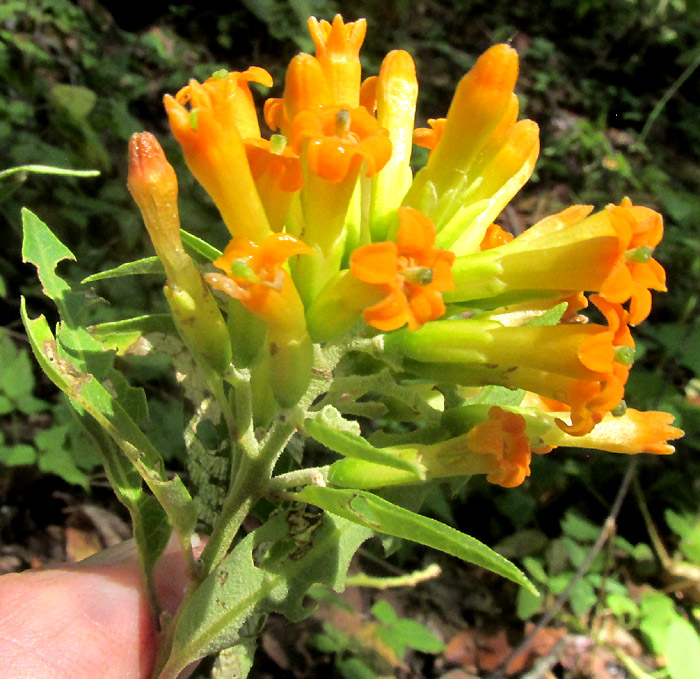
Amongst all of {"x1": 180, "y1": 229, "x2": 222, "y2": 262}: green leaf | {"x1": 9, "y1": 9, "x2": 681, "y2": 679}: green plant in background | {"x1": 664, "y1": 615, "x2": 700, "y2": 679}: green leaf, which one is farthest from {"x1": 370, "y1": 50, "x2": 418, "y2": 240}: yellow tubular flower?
{"x1": 664, "y1": 615, "x2": 700, "y2": 679}: green leaf

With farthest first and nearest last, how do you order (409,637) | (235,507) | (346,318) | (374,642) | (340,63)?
(374,642) → (409,637) → (235,507) → (340,63) → (346,318)

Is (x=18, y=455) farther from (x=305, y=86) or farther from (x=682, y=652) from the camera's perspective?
(x=682, y=652)

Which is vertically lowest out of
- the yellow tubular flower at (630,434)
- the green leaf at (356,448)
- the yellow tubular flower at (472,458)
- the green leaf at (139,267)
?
the yellow tubular flower at (630,434)

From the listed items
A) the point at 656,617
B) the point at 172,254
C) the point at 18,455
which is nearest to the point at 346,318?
the point at 172,254

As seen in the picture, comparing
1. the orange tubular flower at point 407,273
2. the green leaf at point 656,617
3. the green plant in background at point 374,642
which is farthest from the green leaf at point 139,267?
the green leaf at point 656,617

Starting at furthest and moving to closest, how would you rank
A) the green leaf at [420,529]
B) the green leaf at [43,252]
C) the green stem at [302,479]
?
the green leaf at [43,252] < the green stem at [302,479] < the green leaf at [420,529]

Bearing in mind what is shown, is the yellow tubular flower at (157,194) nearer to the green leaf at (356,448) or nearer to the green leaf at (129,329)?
the green leaf at (129,329)

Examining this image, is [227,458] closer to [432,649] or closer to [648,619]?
[432,649]
